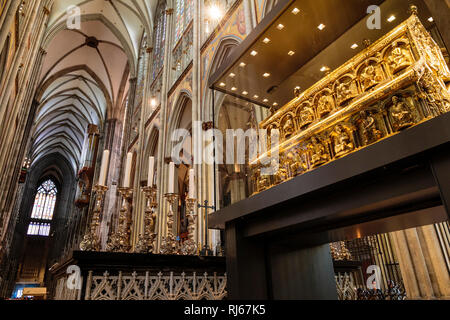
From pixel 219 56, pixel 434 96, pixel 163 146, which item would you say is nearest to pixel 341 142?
pixel 434 96

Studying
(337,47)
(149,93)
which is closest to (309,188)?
(337,47)

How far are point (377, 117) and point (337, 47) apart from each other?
1.10 m

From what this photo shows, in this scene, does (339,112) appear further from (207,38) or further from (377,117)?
(207,38)

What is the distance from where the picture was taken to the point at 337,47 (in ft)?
6.91

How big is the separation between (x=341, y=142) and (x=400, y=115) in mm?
283

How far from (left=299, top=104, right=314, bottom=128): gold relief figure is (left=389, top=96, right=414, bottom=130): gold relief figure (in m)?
0.47

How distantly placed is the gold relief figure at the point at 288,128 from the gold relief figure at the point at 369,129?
473 millimetres

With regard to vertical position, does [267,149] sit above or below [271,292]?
above

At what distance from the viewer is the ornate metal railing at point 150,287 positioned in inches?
81.5

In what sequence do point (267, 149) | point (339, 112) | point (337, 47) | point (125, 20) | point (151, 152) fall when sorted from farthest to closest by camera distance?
point (125, 20) < point (151, 152) < point (337, 47) < point (267, 149) < point (339, 112)

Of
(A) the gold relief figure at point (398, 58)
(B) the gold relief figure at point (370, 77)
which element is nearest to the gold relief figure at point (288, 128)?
(B) the gold relief figure at point (370, 77)

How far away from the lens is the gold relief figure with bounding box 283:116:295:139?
1.71 meters

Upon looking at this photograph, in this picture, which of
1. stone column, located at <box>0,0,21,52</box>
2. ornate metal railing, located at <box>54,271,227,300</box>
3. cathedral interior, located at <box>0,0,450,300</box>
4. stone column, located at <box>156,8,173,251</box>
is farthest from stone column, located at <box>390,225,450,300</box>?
stone column, located at <box>0,0,21,52</box>

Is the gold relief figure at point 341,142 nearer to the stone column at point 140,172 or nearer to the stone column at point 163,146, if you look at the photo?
the stone column at point 163,146
